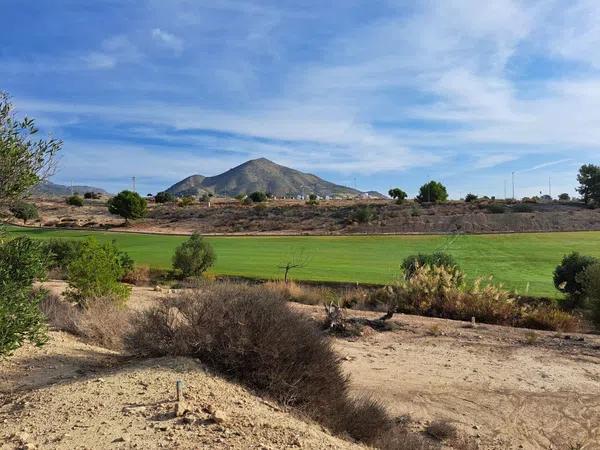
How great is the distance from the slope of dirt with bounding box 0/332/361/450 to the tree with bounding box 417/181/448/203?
104393 millimetres

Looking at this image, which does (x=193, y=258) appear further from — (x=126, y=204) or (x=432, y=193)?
(x=432, y=193)

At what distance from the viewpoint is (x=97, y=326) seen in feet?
36.1

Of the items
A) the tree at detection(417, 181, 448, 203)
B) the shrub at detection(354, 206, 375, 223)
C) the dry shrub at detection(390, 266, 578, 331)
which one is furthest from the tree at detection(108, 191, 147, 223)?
the dry shrub at detection(390, 266, 578, 331)

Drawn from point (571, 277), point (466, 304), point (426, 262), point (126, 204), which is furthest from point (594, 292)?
point (126, 204)

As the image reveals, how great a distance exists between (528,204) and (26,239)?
96327mm

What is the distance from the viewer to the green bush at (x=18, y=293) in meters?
6.54

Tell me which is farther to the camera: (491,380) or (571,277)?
(571,277)

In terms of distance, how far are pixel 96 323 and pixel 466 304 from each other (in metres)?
13.4

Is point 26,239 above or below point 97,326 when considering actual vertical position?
above

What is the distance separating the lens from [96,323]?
436 inches

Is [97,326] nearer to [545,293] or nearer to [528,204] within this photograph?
[545,293]

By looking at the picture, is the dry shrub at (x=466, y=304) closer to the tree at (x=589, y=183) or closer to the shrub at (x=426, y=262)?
the shrub at (x=426, y=262)

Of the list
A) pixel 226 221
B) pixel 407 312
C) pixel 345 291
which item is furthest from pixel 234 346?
pixel 226 221

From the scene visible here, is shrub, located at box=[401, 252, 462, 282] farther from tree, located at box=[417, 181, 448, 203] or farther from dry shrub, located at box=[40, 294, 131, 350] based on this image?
tree, located at box=[417, 181, 448, 203]
